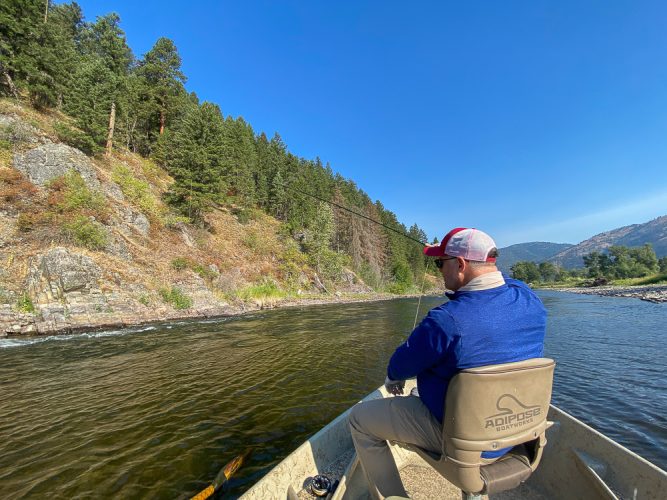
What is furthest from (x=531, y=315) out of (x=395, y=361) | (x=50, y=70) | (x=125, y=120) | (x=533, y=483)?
(x=125, y=120)

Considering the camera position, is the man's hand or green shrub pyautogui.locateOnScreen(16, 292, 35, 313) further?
green shrub pyautogui.locateOnScreen(16, 292, 35, 313)

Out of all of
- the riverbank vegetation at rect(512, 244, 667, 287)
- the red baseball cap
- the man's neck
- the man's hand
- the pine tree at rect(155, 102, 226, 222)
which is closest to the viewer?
the man's neck

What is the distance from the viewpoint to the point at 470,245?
2.62m

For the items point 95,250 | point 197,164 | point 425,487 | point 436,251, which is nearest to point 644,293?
point 425,487

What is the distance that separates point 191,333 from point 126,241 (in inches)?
564

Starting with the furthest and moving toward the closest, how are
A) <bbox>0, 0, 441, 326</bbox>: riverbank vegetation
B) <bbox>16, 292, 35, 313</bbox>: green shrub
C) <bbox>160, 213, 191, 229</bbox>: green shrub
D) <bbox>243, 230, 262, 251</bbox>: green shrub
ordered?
<bbox>243, 230, 262, 251</bbox>: green shrub → <bbox>160, 213, 191, 229</bbox>: green shrub → <bbox>0, 0, 441, 326</bbox>: riverbank vegetation → <bbox>16, 292, 35, 313</bbox>: green shrub

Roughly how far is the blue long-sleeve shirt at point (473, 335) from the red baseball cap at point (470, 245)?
0.29 meters

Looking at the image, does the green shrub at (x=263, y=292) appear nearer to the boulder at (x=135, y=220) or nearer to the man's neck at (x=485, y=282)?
the boulder at (x=135, y=220)

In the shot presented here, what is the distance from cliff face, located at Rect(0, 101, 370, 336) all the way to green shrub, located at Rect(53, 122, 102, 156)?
40.3 inches

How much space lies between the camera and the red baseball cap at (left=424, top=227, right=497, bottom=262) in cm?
261

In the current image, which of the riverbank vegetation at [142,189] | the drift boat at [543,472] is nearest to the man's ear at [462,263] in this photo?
the drift boat at [543,472]

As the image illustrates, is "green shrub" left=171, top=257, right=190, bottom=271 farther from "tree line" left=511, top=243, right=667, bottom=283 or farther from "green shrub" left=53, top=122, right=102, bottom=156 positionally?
"tree line" left=511, top=243, right=667, bottom=283

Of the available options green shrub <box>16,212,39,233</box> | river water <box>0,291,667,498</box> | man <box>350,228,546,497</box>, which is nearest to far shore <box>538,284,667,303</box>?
river water <box>0,291,667,498</box>

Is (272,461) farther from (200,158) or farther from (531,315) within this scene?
(200,158)
